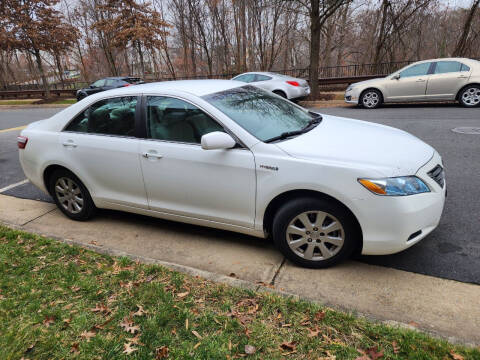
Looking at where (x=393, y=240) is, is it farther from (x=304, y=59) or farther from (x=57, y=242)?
(x=304, y=59)

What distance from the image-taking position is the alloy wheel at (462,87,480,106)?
10.6 metres

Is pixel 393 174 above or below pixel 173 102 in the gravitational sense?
below

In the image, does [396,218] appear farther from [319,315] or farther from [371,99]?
[371,99]

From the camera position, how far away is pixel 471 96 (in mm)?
10719

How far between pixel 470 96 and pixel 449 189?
25.2ft

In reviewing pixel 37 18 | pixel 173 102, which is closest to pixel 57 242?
pixel 173 102

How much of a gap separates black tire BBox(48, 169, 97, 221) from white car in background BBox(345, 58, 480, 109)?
1038 centimetres

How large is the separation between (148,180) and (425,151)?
2764 mm

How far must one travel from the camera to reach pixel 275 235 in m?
3.30

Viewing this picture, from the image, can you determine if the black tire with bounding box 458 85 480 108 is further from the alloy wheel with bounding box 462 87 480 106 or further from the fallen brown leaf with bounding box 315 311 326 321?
the fallen brown leaf with bounding box 315 311 326 321

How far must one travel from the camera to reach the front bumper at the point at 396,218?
2.83 metres

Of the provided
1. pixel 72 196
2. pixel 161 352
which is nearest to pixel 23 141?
pixel 72 196

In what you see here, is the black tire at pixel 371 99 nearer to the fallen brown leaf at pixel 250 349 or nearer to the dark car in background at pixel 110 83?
the fallen brown leaf at pixel 250 349

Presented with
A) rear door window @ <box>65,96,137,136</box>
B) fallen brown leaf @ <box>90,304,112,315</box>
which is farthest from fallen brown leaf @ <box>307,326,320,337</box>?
rear door window @ <box>65,96,137,136</box>
